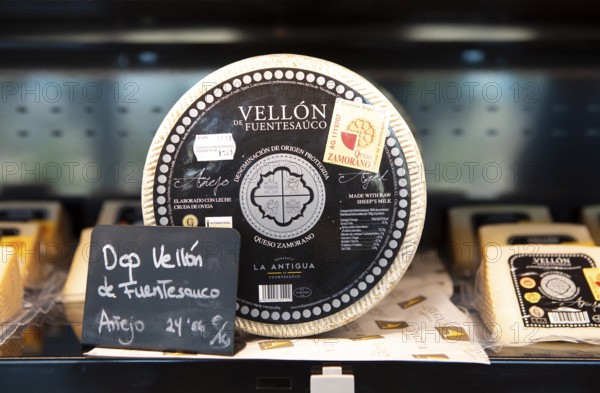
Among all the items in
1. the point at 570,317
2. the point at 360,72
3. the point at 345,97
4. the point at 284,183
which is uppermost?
the point at 360,72


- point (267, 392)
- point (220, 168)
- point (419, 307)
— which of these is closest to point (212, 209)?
point (220, 168)

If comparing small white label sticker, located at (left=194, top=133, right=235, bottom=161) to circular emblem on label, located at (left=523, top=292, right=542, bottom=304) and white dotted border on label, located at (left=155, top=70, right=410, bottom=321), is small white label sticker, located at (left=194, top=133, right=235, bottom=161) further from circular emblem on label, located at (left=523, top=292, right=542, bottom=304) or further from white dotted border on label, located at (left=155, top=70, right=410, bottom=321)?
circular emblem on label, located at (left=523, top=292, right=542, bottom=304)

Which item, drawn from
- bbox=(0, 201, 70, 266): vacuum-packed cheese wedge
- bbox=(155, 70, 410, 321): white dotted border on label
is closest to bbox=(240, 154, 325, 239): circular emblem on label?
bbox=(155, 70, 410, 321): white dotted border on label

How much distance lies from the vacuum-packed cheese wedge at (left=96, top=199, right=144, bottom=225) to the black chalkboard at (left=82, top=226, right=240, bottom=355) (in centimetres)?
40

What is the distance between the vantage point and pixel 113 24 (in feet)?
4.35

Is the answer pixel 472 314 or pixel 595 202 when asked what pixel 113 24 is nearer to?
pixel 472 314

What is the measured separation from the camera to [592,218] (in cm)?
138

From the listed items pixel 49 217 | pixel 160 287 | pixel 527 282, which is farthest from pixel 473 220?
pixel 49 217

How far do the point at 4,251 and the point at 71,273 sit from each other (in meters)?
0.15

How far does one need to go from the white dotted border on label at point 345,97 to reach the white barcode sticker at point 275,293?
2 centimetres

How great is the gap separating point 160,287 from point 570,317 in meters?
0.64

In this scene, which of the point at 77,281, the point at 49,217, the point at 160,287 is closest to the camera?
the point at 160,287

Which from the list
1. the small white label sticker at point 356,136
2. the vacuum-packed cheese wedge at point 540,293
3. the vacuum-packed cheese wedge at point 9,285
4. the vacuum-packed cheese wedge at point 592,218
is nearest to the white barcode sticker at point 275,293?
the small white label sticker at point 356,136

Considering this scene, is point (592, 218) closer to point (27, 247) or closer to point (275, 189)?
point (275, 189)
